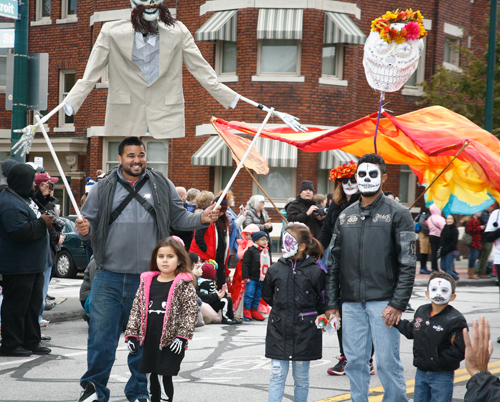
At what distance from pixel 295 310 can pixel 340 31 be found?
1428cm

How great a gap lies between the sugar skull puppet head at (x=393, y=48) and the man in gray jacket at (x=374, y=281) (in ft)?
5.78

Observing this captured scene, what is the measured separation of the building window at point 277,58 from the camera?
18609 millimetres

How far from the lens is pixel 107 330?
17.1 feet

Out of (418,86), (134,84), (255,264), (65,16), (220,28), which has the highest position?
(65,16)

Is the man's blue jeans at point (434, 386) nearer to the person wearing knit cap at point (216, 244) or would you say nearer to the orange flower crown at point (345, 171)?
the orange flower crown at point (345, 171)

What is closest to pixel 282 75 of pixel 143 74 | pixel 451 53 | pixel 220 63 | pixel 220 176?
pixel 220 63

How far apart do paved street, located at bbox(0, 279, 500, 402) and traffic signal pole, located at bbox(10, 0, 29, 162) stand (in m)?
2.78

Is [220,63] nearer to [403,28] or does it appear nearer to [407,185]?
[407,185]

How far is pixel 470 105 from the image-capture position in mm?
20766

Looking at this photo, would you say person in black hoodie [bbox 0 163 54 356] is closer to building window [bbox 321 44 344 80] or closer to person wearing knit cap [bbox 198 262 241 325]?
person wearing knit cap [bbox 198 262 241 325]

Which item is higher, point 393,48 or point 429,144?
point 393,48

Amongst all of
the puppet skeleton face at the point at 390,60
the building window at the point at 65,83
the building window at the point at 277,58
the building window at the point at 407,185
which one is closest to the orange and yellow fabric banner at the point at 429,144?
the puppet skeleton face at the point at 390,60

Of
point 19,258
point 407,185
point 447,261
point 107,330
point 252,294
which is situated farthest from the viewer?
point 407,185

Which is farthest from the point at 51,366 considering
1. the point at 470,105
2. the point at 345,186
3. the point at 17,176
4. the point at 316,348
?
the point at 470,105
